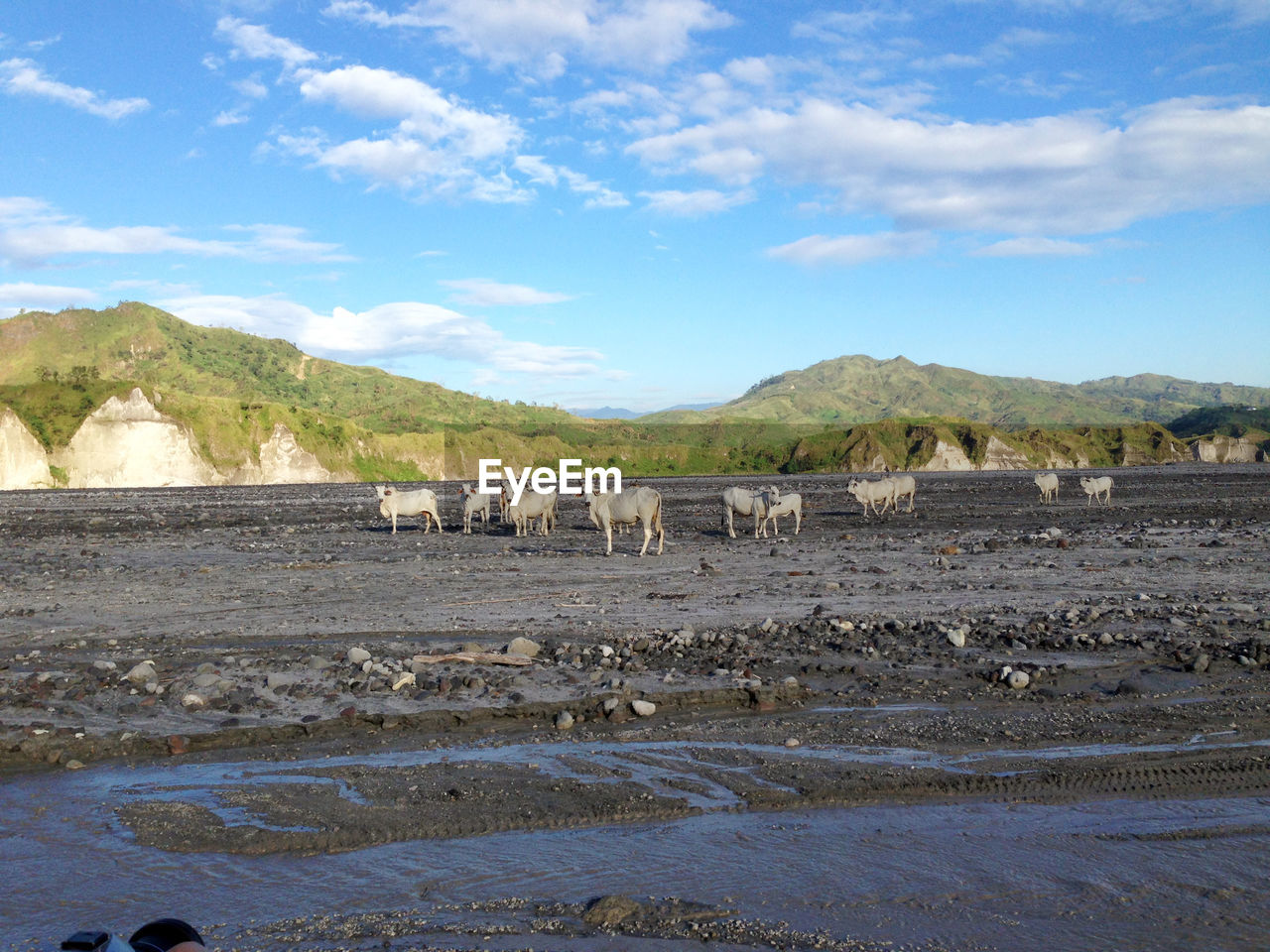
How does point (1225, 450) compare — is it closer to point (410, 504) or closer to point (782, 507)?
point (782, 507)

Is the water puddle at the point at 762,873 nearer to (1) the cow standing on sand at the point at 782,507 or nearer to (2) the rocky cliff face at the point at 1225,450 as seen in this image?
(1) the cow standing on sand at the point at 782,507

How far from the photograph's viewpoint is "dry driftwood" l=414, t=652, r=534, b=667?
32.9 ft

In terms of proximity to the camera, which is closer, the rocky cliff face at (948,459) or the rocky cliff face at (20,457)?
the rocky cliff face at (20,457)

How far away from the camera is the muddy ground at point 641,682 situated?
6.45 m

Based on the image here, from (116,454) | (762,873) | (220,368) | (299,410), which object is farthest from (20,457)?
(762,873)

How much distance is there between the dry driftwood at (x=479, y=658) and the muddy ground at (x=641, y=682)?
6 centimetres

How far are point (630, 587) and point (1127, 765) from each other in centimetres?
1055

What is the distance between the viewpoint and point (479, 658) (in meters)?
10.1

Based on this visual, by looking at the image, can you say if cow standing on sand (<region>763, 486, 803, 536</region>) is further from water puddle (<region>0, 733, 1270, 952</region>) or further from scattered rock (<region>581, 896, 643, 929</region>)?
scattered rock (<region>581, 896, 643, 929</region>)

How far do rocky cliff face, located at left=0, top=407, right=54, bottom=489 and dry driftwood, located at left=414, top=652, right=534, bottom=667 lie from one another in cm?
8440

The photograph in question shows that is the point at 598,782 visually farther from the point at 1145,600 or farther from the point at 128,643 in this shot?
the point at 1145,600

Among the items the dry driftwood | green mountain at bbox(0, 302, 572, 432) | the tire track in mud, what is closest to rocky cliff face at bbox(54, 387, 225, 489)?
green mountain at bbox(0, 302, 572, 432)

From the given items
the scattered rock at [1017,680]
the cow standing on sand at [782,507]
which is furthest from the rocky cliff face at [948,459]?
the scattered rock at [1017,680]

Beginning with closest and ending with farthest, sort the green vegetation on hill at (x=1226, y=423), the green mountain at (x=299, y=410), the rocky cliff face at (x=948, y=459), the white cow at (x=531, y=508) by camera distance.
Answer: the white cow at (x=531, y=508) → the green mountain at (x=299, y=410) → the rocky cliff face at (x=948, y=459) → the green vegetation on hill at (x=1226, y=423)
